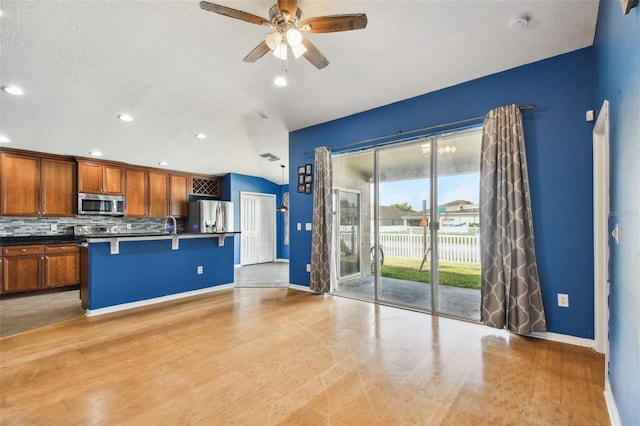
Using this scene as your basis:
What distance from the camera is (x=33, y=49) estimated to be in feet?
9.17

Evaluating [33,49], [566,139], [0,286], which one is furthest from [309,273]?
[0,286]

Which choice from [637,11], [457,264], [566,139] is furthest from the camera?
[457,264]

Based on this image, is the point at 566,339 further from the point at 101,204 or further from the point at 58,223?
the point at 58,223

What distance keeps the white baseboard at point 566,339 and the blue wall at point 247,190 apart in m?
6.34

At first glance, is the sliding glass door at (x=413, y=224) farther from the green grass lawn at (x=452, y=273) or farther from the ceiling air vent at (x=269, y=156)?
the ceiling air vent at (x=269, y=156)

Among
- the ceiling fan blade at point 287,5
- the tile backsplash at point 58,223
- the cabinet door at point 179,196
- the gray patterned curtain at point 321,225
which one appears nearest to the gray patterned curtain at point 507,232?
the gray patterned curtain at point 321,225

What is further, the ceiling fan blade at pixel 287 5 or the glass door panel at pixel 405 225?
the glass door panel at pixel 405 225

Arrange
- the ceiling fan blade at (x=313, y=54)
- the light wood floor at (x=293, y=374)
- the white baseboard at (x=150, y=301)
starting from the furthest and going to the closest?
the white baseboard at (x=150, y=301) → the ceiling fan blade at (x=313, y=54) → the light wood floor at (x=293, y=374)

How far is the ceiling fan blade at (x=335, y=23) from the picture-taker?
1.94 m

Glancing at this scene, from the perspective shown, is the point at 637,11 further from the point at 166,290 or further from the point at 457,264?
the point at 166,290

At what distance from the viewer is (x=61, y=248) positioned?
198 inches

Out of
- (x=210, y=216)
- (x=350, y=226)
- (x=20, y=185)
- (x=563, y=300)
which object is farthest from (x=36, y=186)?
(x=563, y=300)

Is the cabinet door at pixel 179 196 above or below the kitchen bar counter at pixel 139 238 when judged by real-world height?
above

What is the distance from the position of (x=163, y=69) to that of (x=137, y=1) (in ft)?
3.11
